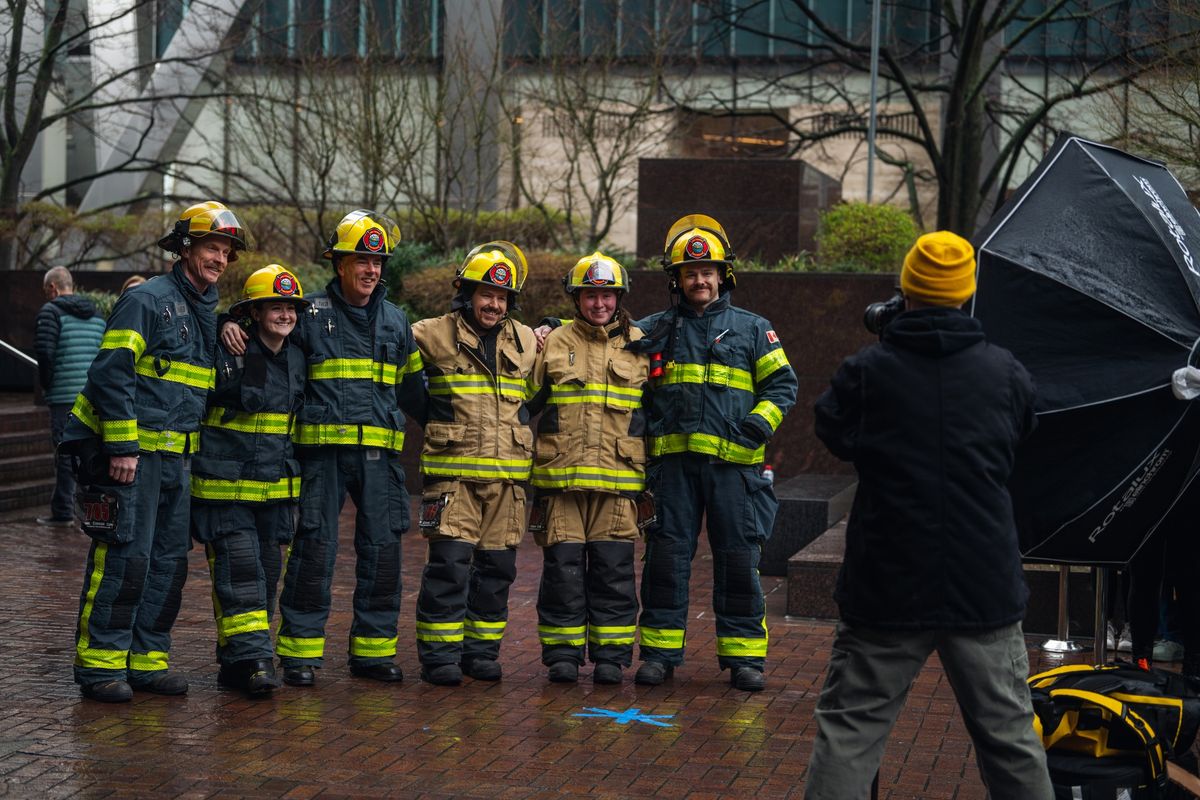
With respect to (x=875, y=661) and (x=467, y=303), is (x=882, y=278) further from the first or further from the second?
(x=875, y=661)

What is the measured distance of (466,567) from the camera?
25.1 ft

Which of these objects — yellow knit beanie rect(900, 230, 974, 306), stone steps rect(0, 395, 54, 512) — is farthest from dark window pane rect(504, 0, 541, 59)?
yellow knit beanie rect(900, 230, 974, 306)

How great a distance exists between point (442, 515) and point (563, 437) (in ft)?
2.28

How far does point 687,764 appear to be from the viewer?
6223 millimetres

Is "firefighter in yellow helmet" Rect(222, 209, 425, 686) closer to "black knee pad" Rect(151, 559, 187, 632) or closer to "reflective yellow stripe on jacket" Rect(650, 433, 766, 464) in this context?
"black knee pad" Rect(151, 559, 187, 632)

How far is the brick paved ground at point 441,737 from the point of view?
19.2ft

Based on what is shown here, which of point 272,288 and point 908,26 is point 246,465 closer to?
point 272,288

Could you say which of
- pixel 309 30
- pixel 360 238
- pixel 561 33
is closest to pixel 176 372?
pixel 360 238

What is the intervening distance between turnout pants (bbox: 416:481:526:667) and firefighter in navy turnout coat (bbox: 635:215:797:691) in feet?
2.28

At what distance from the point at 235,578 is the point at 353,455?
786 millimetres

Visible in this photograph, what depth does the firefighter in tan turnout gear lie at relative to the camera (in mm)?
7688

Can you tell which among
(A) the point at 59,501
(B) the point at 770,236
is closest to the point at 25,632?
(A) the point at 59,501

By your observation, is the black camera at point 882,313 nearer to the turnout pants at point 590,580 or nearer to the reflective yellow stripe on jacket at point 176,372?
the turnout pants at point 590,580

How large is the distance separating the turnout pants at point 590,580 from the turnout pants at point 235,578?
4.38 feet
